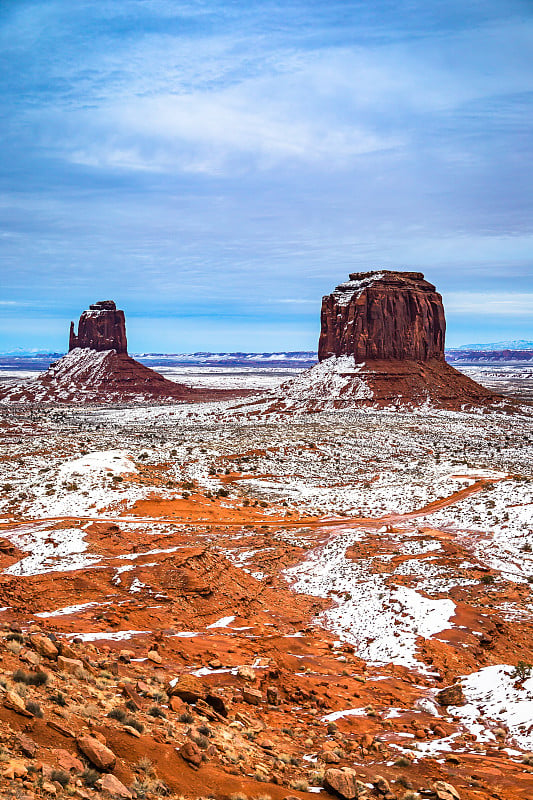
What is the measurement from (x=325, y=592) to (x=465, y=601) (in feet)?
15.0

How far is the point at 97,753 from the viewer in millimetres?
6371

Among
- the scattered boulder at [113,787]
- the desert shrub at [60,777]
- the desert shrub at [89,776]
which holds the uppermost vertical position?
the desert shrub at [60,777]

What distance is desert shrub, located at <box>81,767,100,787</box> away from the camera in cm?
593

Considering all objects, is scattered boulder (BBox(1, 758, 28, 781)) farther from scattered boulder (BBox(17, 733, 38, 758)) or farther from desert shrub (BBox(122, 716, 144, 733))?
desert shrub (BBox(122, 716, 144, 733))

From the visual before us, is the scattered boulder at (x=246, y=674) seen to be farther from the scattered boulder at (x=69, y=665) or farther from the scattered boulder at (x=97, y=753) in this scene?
the scattered boulder at (x=97, y=753)

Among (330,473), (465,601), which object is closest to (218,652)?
(465,601)

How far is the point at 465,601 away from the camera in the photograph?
17.2 m

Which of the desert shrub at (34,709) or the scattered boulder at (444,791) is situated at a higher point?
the desert shrub at (34,709)

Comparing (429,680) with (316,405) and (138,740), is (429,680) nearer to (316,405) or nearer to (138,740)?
(138,740)

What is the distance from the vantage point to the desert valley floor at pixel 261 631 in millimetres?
7324

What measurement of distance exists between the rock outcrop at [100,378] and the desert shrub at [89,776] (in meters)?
116

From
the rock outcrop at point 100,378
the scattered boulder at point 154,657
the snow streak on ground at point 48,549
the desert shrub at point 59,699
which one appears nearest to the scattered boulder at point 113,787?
the desert shrub at point 59,699

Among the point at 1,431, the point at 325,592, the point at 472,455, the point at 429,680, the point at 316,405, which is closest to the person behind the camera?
the point at 429,680

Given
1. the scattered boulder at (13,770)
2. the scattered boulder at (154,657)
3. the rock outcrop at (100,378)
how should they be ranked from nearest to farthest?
the scattered boulder at (13,770), the scattered boulder at (154,657), the rock outcrop at (100,378)
